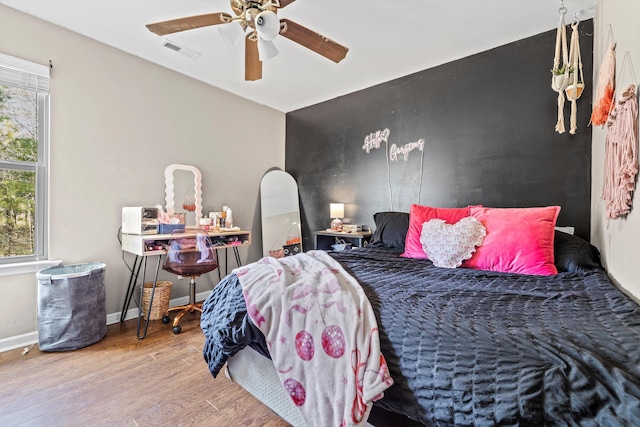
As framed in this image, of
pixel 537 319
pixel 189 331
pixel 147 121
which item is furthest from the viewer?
pixel 147 121

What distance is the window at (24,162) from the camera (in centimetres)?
223

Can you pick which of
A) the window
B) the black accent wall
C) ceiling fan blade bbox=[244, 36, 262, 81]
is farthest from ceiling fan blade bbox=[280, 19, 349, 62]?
the window

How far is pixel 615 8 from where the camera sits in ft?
5.12

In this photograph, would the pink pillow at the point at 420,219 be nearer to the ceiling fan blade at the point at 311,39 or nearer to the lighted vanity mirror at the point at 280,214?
the ceiling fan blade at the point at 311,39

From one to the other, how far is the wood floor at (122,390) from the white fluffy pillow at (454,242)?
1.31m

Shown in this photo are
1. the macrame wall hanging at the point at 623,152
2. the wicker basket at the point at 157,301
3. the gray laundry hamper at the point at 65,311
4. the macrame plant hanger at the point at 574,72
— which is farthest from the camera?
the wicker basket at the point at 157,301

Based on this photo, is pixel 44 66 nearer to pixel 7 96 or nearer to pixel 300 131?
pixel 7 96

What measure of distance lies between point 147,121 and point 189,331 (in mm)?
2001

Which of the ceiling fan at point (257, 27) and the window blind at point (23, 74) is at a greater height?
the ceiling fan at point (257, 27)

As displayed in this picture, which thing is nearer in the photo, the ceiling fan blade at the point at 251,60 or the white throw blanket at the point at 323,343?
the white throw blanket at the point at 323,343

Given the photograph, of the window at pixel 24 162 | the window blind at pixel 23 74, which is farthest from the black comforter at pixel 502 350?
the window blind at pixel 23 74

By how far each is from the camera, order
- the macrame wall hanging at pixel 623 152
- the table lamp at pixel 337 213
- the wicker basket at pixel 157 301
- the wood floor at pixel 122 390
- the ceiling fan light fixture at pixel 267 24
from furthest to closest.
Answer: the table lamp at pixel 337 213 → the wicker basket at pixel 157 301 → the ceiling fan light fixture at pixel 267 24 → the wood floor at pixel 122 390 → the macrame wall hanging at pixel 623 152

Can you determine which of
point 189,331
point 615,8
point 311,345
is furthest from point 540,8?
point 189,331

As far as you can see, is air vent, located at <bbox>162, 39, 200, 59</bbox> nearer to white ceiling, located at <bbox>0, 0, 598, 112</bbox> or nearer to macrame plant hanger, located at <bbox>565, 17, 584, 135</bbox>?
white ceiling, located at <bbox>0, 0, 598, 112</bbox>
